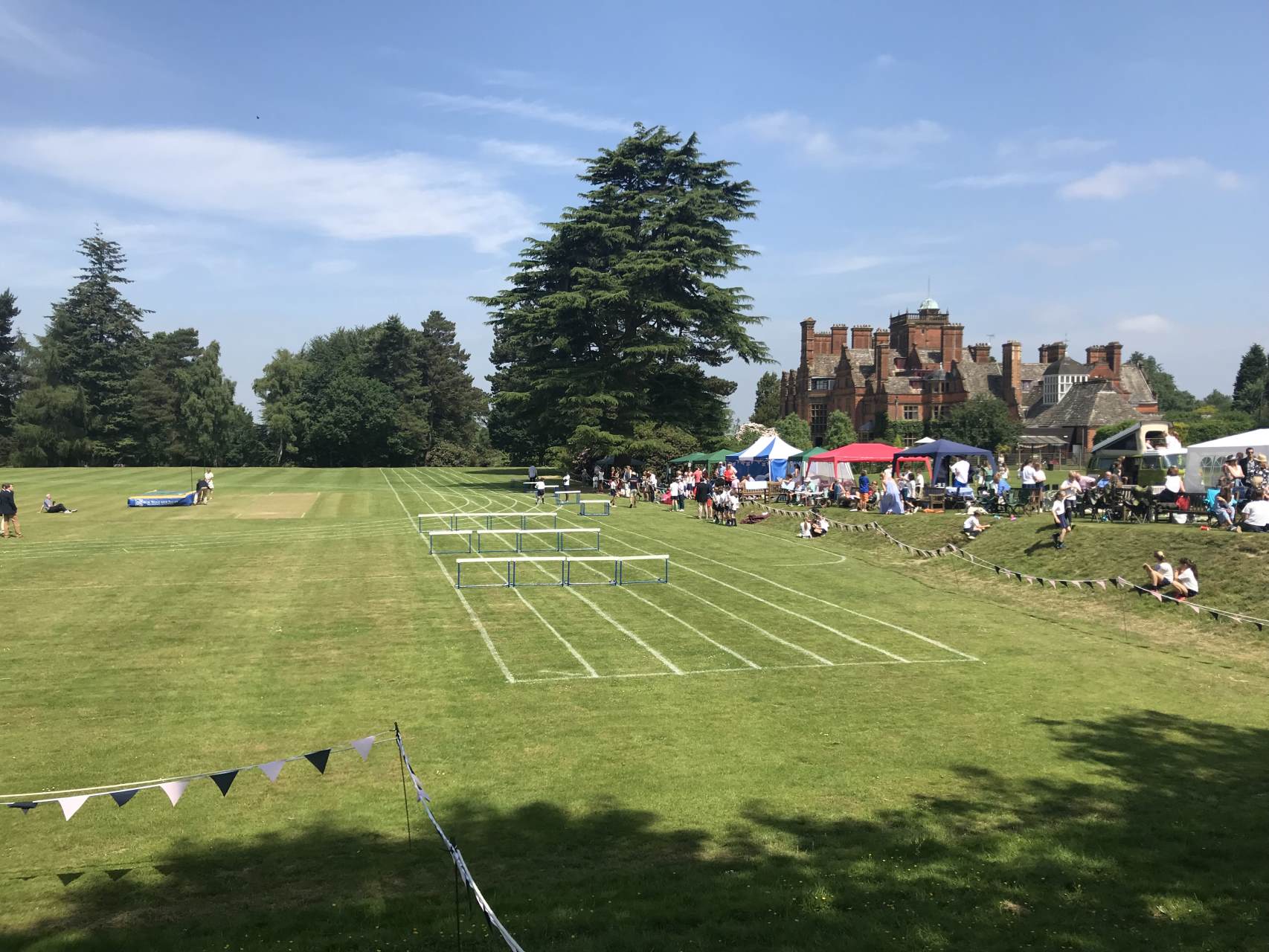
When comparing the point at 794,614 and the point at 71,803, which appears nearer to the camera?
the point at 71,803

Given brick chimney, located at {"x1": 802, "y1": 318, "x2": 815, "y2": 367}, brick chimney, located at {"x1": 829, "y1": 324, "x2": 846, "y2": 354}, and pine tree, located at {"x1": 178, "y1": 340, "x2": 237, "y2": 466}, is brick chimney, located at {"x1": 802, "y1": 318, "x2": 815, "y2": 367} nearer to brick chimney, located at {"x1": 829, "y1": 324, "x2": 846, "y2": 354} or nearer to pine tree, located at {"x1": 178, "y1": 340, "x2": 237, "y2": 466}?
brick chimney, located at {"x1": 829, "y1": 324, "x2": 846, "y2": 354}

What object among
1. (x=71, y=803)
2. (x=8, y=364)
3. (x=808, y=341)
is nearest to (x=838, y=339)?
(x=808, y=341)

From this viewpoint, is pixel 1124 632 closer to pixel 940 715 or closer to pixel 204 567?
pixel 940 715

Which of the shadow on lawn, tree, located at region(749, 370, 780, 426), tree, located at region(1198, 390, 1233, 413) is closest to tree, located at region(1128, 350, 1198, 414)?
tree, located at region(1198, 390, 1233, 413)

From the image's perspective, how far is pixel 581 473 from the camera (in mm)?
56719

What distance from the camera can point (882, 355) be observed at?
99.8 metres

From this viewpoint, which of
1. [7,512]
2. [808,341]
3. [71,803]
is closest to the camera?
[71,803]

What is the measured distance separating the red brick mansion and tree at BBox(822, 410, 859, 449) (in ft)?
8.98

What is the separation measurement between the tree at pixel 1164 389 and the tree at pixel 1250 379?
21296 mm

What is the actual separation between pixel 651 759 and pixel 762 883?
3282 millimetres

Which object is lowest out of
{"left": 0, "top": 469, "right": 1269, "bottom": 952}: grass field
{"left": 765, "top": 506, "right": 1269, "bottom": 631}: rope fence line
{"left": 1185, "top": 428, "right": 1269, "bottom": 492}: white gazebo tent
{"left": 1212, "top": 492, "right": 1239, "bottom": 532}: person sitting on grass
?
{"left": 0, "top": 469, "right": 1269, "bottom": 952}: grass field

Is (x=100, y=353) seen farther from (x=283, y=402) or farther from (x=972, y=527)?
(x=972, y=527)

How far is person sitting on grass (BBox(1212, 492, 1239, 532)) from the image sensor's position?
22.9m

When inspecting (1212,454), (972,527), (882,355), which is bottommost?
(972,527)
